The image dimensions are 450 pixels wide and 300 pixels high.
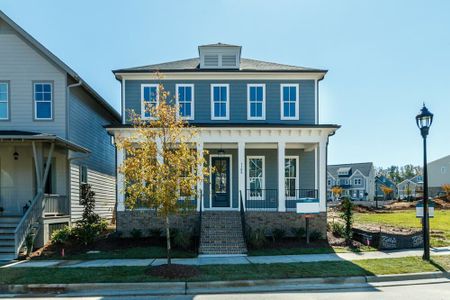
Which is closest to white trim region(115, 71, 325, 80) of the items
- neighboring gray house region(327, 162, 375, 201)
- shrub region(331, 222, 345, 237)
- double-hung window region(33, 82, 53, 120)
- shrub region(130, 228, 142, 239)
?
double-hung window region(33, 82, 53, 120)

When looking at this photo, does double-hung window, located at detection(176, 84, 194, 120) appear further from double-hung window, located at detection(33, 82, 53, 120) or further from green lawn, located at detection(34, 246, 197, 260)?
green lawn, located at detection(34, 246, 197, 260)

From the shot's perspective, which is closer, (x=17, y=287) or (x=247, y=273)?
(x=17, y=287)

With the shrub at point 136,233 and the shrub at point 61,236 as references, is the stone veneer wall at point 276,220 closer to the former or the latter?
the shrub at point 136,233

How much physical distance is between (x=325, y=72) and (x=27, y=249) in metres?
14.1

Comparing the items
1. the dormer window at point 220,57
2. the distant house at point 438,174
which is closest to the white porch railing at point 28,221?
the dormer window at point 220,57

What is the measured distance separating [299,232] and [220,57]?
8.91 metres

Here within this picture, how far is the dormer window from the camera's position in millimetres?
17344

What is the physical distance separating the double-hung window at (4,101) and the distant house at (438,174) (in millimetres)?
62449

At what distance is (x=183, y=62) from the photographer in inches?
730

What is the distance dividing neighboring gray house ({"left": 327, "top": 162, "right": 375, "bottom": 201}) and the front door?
56609 millimetres

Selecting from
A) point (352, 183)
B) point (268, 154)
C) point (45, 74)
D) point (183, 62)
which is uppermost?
point (183, 62)

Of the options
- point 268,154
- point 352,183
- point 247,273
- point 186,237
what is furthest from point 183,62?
point 352,183

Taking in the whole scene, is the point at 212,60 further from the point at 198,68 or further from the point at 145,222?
the point at 145,222

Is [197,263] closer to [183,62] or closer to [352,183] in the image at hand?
[183,62]
